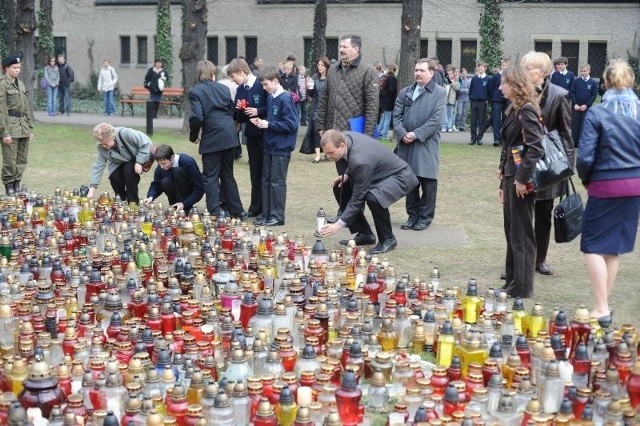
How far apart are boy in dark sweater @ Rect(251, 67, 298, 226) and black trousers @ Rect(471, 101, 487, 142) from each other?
386 inches

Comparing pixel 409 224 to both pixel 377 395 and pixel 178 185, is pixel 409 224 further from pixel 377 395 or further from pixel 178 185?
pixel 377 395

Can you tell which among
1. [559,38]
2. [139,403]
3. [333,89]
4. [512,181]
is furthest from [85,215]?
[559,38]

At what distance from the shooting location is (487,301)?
6336 millimetres

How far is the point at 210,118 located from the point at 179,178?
2.57 ft

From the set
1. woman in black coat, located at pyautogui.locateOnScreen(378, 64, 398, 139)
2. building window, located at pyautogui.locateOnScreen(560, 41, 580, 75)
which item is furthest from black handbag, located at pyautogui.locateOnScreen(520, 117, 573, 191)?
building window, located at pyautogui.locateOnScreen(560, 41, 580, 75)

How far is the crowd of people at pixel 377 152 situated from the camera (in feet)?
20.6

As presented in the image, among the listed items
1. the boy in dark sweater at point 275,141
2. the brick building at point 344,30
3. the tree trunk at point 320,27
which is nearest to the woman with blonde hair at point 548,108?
the boy in dark sweater at point 275,141

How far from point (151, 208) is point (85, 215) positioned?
25.8 inches

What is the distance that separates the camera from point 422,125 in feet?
32.4

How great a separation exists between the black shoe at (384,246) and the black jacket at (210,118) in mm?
2352

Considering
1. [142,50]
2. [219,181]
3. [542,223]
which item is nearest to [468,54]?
[142,50]

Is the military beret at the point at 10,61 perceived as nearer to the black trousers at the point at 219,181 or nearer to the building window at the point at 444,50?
the black trousers at the point at 219,181

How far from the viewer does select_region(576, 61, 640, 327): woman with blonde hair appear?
6184 mm

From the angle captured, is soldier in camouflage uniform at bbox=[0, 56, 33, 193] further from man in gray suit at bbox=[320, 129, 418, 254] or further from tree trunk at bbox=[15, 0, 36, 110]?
tree trunk at bbox=[15, 0, 36, 110]
